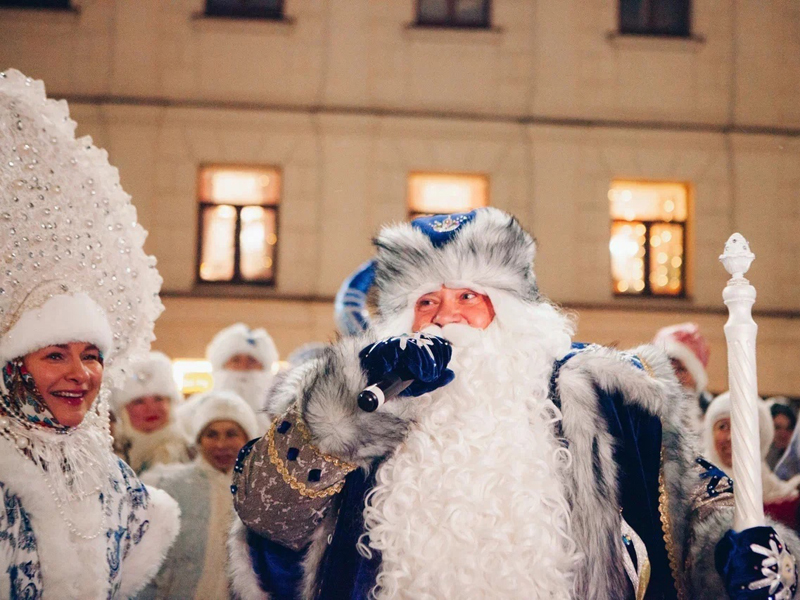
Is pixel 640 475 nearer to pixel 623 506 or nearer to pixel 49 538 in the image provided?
pixel 623 506

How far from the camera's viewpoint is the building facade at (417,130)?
10.3m

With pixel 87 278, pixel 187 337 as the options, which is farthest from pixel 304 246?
pixel 87 278

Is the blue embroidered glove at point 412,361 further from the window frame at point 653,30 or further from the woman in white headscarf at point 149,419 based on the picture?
the window frame at point 653,30

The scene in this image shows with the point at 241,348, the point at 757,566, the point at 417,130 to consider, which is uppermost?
the point at 417,130

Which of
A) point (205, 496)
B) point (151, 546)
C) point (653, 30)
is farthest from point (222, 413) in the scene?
point (653, 30)

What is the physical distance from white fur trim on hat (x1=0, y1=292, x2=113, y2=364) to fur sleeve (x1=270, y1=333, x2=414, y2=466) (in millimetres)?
682

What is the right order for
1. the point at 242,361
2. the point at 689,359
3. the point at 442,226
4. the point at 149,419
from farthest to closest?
the point at 242,361 → the point at 689,359 → the point at 149,419 → the point at 442,226

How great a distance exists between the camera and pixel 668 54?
10617mm

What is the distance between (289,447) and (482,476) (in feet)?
1.78

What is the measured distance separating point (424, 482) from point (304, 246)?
791cm

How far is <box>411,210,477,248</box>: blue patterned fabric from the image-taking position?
2928 mm

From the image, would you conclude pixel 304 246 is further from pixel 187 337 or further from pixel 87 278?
pixel 87 278

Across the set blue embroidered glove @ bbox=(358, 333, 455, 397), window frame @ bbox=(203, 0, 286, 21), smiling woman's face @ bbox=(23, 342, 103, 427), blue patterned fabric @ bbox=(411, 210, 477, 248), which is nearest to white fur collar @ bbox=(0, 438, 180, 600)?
smiling woman's face @ bbox=(23, 342, 103, 427)

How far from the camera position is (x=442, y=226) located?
9.76 ft
